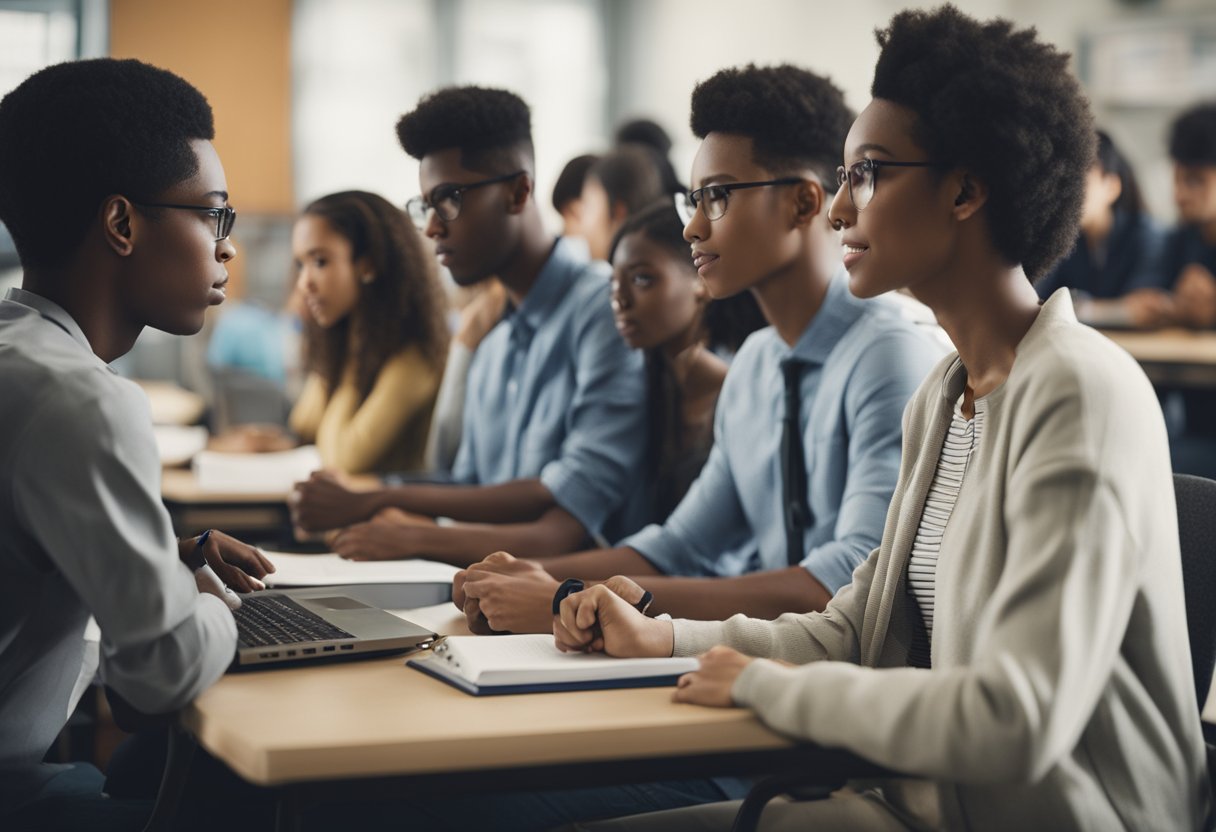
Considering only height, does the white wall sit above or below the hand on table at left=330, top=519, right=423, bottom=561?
above

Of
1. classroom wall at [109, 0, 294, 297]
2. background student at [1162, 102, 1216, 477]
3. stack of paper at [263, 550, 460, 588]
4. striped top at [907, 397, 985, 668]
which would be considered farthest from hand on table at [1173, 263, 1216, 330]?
classroom wall at [109, 0, 294, 297]

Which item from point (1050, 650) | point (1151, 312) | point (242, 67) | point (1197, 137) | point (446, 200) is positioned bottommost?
point (1151, 312)

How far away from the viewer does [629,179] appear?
158 inches

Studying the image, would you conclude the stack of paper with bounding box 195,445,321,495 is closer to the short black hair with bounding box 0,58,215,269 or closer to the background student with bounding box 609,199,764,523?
the background student with bounding box 609,199,764,523

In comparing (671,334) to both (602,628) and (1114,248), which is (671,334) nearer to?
(602,628)

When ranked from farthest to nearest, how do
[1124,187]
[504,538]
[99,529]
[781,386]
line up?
[1124,187]
[504,538]
[781,386]
[99,529]

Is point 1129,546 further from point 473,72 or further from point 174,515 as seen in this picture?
point 473,72

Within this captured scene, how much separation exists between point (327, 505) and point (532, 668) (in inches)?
61.9

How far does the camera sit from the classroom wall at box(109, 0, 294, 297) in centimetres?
896

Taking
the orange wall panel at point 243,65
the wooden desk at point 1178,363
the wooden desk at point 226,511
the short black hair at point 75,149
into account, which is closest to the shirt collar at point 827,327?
the short black hair at point 75,149

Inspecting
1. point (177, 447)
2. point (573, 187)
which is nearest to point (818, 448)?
point (177, 447)

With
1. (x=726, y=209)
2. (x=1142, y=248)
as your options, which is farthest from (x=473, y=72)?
(x=726, y=209)

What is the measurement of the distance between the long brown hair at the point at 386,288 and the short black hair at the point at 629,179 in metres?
0.66

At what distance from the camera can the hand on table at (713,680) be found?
1.32 m
